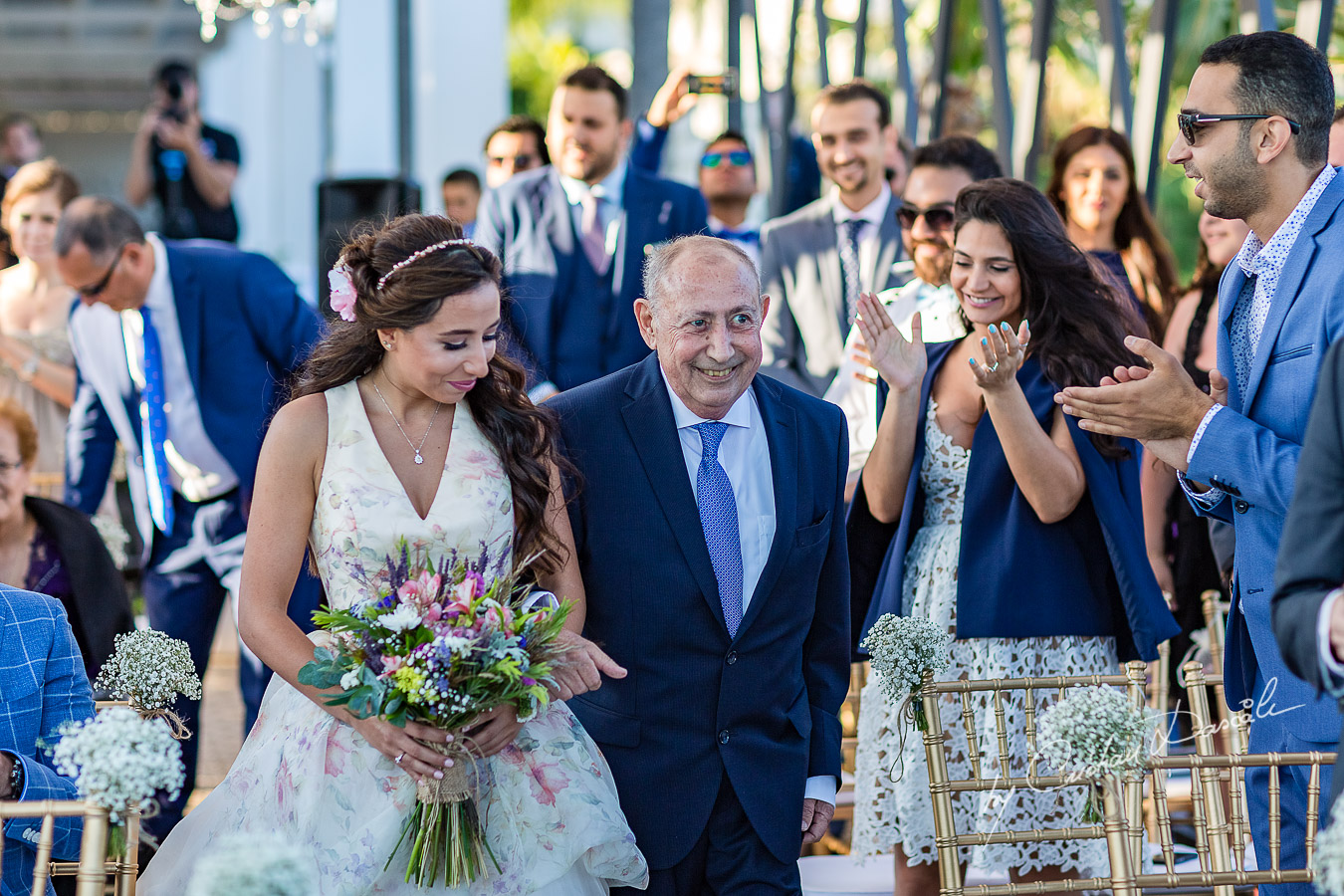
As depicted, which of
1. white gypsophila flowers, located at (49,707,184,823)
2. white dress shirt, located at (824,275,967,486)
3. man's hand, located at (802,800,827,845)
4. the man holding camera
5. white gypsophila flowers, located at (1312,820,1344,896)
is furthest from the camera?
the man holding camera

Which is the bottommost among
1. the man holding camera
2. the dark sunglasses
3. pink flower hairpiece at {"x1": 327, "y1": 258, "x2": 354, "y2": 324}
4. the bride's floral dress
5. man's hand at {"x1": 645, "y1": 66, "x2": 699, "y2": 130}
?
the bride's floral dress

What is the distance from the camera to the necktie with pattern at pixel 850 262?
15.7 ft

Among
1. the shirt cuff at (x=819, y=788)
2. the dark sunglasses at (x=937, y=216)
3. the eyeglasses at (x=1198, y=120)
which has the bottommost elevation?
the shirt cuff at (x=819, y=788)

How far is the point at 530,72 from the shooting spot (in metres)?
29.0

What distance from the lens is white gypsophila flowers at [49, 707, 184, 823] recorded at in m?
2.02

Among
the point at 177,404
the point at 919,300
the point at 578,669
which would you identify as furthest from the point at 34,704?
the point at 919,300

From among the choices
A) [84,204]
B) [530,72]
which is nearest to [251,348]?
[84,204]

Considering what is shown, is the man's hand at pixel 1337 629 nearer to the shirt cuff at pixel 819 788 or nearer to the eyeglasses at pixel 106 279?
the shirt cuff at pixel 819 788

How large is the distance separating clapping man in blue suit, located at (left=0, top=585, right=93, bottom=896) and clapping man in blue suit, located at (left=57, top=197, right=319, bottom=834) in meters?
1.54

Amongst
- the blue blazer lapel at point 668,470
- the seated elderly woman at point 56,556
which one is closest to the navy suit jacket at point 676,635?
the blue blazer lapel at point 668,470

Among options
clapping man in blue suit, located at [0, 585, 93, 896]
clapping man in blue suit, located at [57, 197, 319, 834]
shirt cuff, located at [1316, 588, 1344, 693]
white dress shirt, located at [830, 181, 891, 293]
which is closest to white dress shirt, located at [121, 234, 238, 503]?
clapping man in blue suit, located at [57, 197, 319, 834]

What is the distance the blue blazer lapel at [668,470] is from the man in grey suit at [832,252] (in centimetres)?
192

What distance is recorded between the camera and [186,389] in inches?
176

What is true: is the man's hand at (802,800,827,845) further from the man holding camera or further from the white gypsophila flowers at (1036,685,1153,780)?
the man holding camera
